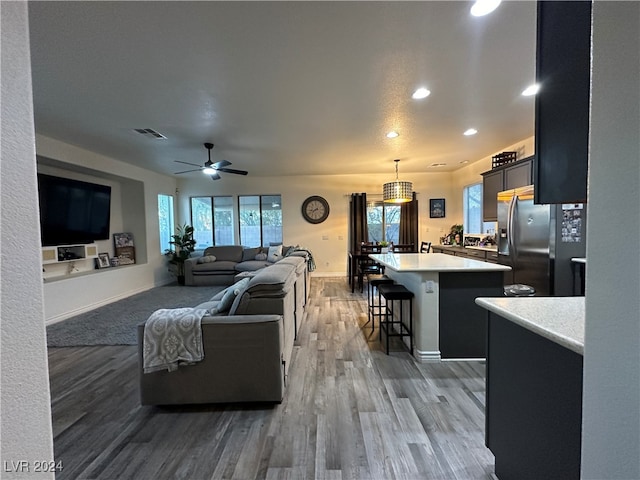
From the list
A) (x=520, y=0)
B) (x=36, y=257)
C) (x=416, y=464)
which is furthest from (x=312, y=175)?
(x=36, y=257)

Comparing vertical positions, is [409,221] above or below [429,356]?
above

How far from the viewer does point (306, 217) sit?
7703 mm

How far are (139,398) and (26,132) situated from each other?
233 cm

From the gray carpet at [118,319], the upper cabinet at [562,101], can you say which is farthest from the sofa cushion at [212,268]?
the upper cabinet at [562,101]

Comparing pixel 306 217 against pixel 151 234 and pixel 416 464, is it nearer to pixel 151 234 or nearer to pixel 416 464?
pixel 151 234

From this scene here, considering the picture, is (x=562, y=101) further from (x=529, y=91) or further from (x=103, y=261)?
(x=103, y=261)

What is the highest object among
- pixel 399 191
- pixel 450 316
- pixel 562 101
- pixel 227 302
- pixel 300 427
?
pixel 399 191

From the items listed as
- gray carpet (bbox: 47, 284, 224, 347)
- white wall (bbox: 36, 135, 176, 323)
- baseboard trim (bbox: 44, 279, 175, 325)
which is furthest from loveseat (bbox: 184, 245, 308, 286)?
baseboard trim (bbox: 44, 279, 175, 325)

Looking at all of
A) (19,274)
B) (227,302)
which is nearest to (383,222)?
(227,302)

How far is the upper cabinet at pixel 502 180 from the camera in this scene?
156 inches

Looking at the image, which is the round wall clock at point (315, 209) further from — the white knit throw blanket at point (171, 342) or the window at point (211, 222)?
the white knit throw blanket at point (171, 342)

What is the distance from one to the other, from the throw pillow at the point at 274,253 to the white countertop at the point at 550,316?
18.6ft

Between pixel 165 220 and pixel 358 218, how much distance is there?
4.95 meters

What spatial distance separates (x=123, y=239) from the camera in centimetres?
611
